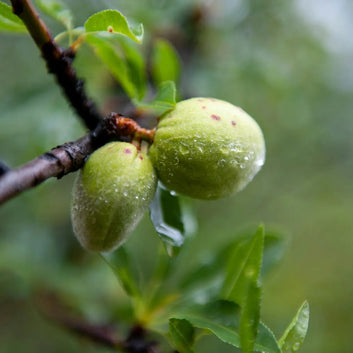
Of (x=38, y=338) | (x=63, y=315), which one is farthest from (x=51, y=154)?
(x=38, y=338)

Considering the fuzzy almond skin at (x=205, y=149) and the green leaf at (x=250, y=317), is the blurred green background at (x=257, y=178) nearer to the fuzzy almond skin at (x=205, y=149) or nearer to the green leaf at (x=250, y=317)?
the fuzzy almond skin at (x=205, y=149)

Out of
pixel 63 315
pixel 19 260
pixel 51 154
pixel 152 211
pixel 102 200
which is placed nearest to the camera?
pixel 51 154

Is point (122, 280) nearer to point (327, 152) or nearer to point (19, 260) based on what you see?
point (19, 260)

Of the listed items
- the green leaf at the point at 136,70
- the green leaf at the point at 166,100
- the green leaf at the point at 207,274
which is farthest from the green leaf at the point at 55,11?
the green leaf at the point at 207,274

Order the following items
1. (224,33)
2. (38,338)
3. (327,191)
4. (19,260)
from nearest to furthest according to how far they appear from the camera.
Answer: (19,260)
(224,33)
(38,338)
(327,191)

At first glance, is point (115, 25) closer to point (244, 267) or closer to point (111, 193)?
point (111, 193)

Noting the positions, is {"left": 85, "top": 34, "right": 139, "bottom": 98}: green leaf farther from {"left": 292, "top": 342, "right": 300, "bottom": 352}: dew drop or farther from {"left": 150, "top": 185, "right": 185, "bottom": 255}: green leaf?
{"left": 292, "top": 342, "right": 300, "bottom": 352}: dew drop

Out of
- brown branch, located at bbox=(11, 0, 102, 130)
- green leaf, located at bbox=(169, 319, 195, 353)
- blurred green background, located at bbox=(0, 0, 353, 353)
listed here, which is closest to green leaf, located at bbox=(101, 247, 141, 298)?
green leaf, located at bbox=(169, 319, 195, 353)
